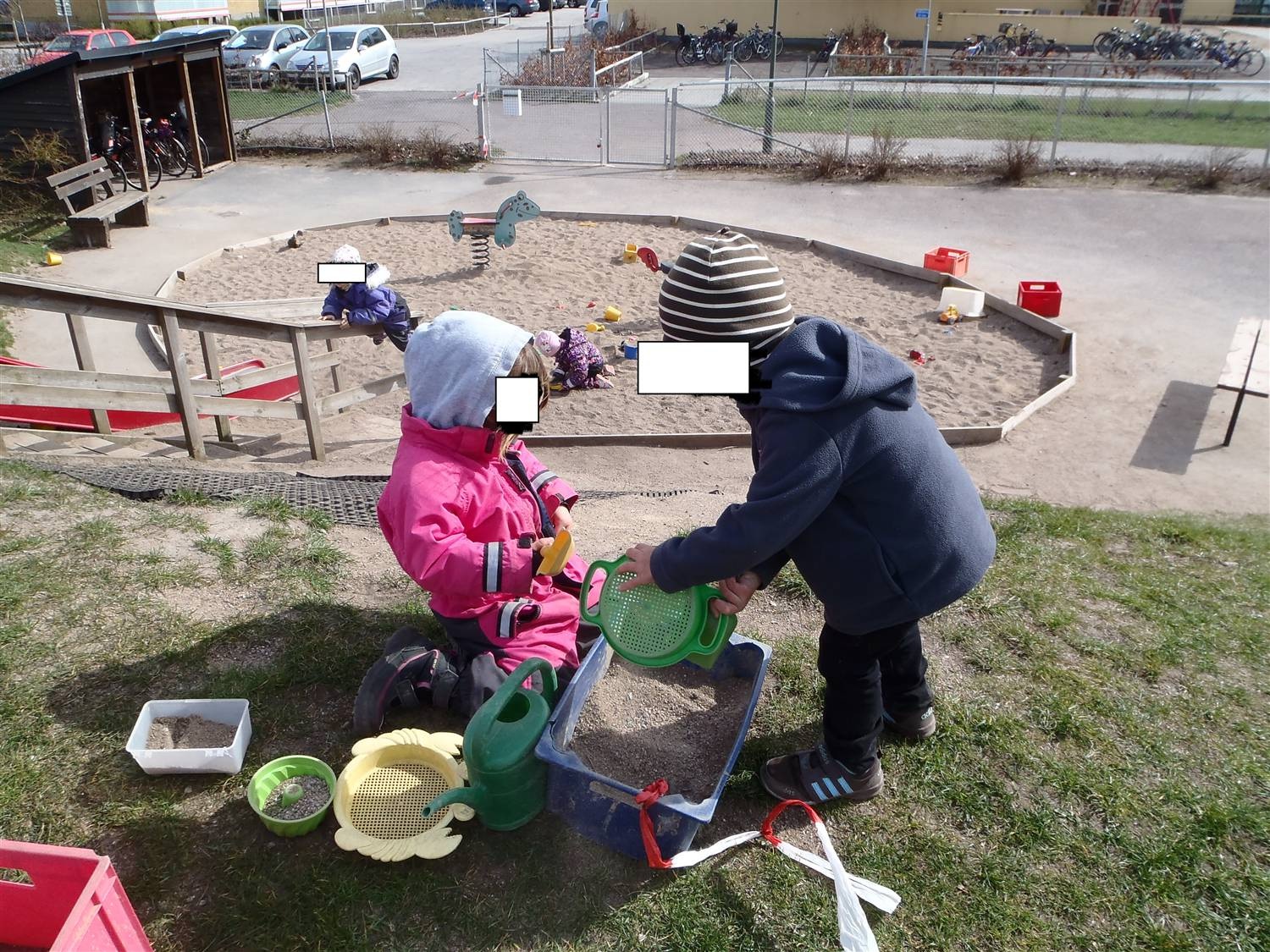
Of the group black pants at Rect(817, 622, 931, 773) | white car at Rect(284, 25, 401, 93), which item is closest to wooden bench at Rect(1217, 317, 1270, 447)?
black pants at Rect(817, 622, 931, 773)

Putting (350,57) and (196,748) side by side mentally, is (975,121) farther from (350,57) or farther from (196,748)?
(196,748)

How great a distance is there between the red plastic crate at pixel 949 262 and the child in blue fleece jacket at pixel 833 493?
910 centimetres

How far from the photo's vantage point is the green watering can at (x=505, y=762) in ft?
8.41

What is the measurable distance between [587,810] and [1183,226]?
1351 cm

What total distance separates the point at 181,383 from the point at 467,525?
146 inches

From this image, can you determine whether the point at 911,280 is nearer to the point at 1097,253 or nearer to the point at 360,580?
the point at 1097,253

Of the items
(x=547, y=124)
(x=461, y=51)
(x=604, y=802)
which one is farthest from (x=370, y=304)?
(x=461, y=51)

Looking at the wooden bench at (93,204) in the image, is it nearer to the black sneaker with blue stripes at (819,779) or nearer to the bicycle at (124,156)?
the bicycle at (124,156)

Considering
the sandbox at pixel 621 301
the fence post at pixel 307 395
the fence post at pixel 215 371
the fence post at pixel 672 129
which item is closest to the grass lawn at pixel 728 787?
the fence post at pixel 307 395

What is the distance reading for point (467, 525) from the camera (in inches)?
123

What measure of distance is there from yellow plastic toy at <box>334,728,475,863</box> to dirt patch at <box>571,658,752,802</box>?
412mm

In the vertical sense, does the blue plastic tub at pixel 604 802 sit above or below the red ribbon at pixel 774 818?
above

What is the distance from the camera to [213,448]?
720 cm

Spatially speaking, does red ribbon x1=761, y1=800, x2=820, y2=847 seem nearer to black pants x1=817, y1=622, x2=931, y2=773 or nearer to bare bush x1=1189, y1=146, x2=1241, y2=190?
black pants x1=817, y1=622, x2=931, y2=773
